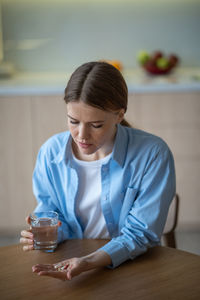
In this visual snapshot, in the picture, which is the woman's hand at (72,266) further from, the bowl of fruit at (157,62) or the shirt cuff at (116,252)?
the bowl of fruit at (157,62)

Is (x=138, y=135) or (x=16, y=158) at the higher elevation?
(x=138, y=135)

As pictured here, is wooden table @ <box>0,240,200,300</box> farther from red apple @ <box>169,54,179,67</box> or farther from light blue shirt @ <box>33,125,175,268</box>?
red apple @ <box>169,54,179,67</box>

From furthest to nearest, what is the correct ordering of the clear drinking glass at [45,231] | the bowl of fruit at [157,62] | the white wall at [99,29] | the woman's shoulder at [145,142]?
the white wall at [99,29] < the bowl of fruit at [157,62] < the woman's shoulder at [145,142] < the clear drinking glass at [45,231]

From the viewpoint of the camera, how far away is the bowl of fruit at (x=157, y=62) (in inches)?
134

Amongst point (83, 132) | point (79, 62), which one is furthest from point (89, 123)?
point (79, 62)

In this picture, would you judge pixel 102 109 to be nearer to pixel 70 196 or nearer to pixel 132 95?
pixel 70 196

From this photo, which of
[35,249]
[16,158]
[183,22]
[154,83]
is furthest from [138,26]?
[35,249]

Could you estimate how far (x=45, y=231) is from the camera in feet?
4.13

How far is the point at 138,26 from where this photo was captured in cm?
359

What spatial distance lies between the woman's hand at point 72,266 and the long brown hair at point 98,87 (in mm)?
438

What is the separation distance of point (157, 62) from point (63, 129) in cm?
96

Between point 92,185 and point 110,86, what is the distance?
39 centimetres

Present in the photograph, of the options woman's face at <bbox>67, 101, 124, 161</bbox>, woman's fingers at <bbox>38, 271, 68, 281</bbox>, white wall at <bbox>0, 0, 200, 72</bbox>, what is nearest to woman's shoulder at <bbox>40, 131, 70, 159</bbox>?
woman's face at <bbox>67, 101, 124, 161</bbox>

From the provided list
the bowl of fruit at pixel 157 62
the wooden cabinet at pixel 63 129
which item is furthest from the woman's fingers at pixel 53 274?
the bowl of fruit at pixel 157 62
